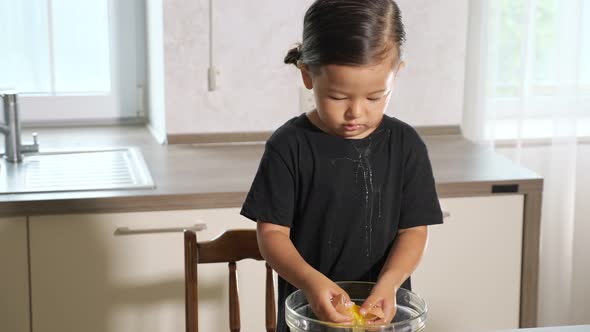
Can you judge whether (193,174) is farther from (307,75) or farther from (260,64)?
(307,75)

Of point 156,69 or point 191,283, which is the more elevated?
point 156,69

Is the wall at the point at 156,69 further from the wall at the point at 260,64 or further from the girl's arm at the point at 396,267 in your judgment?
the girl's arm at the point at 396,267

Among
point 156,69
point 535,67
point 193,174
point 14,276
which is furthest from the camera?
point 535,67

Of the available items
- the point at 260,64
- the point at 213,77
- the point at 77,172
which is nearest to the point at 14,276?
the point at 77,172

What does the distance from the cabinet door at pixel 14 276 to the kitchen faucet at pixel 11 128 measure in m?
0.43

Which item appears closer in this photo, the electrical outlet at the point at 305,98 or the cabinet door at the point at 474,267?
the cabinet door at the point at 474,267

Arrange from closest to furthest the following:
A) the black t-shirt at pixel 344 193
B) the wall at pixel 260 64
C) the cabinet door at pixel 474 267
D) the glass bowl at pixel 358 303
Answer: the glass bowl at pixel 358 303 < the black t-shirt at pixel 344 193 < the cabinet door at pixel 474 267 < the wall at pixel 260 64

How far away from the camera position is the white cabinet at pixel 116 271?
203cm

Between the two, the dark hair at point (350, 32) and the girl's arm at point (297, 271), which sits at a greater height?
the dark hair at point (350, 32)

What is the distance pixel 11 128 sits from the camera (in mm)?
2371

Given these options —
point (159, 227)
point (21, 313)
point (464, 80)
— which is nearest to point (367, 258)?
point (159, 227)

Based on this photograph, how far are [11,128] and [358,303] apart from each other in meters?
1.40

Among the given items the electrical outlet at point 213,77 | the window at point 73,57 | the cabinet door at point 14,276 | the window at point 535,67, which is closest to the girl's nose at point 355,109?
the cabinet door at point 14,276

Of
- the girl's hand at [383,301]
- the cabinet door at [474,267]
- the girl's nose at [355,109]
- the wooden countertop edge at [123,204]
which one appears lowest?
the cabinet door at [474,267]
